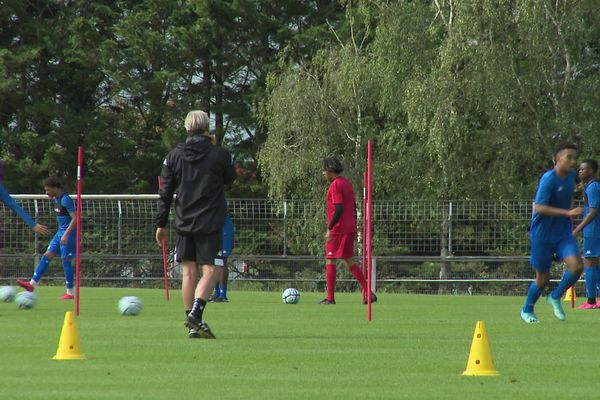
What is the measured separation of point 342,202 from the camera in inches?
790

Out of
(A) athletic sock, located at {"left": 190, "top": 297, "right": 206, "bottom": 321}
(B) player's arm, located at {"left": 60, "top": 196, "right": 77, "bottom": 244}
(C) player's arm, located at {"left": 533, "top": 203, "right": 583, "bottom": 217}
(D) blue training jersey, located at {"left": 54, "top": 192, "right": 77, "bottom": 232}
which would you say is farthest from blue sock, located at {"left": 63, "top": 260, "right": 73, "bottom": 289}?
(A) athletic sock, located at {"left": 190, "top": 297, "right": 206, "bottom": 321}

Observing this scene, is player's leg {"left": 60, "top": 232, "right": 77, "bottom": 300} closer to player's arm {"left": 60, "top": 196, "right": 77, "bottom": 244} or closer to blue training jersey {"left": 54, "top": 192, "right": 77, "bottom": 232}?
blue training jersey {"left": 54, "top": 192, "right": 77, "bottom": 232}

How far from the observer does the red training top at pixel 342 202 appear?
20.0m

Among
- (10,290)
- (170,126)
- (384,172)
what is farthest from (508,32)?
(10,290)

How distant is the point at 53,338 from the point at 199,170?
2.05 meters

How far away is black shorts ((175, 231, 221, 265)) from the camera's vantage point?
12297 millimetres

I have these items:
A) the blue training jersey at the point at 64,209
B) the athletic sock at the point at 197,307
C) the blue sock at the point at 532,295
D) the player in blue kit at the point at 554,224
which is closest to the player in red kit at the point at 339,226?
the blue training jersey at the point at 64,209

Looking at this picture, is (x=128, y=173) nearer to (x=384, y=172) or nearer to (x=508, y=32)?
(x=384, y=172)

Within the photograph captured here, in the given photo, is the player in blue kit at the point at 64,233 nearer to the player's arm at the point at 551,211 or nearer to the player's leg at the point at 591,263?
the player's leg at the point at 591,263

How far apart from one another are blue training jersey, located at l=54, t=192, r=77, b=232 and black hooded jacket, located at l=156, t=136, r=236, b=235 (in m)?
9.16

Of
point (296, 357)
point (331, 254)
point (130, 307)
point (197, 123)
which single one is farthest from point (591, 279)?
point (296, 357)

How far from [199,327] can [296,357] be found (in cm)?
185

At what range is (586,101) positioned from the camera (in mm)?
35844

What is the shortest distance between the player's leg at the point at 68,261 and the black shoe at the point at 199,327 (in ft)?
32.1
